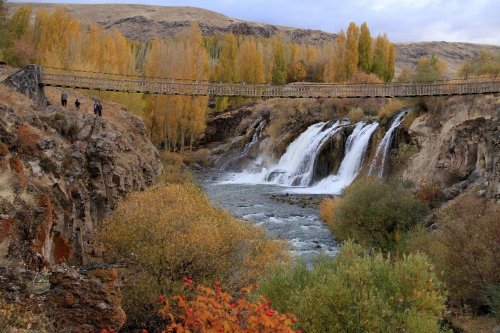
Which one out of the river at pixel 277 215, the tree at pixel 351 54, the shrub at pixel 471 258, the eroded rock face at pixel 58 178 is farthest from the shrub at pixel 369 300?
the tree at pixel 351 54

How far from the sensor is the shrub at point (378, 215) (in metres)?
21.2

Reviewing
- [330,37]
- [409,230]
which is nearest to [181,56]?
[409,230]

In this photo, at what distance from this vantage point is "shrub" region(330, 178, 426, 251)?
2122cm

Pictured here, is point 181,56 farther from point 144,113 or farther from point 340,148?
point 340,148

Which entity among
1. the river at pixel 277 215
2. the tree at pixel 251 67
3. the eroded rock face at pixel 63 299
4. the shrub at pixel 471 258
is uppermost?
the tree at pixel 251 67

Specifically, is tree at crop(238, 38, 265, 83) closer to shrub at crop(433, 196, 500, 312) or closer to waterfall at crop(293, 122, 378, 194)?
waterfall at crop(293, 122, 378, 194)

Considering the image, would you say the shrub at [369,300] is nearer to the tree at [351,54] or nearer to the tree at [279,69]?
the tree at [351,54]

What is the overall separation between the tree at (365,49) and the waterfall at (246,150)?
17972 mm

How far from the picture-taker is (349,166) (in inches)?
1428

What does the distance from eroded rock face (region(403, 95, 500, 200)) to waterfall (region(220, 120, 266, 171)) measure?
21.2m

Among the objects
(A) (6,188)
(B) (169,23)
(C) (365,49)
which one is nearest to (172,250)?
(A) (6,188)

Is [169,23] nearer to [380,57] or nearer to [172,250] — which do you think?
[380,57]

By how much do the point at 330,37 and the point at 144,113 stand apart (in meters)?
115

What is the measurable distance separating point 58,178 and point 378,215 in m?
13.1
